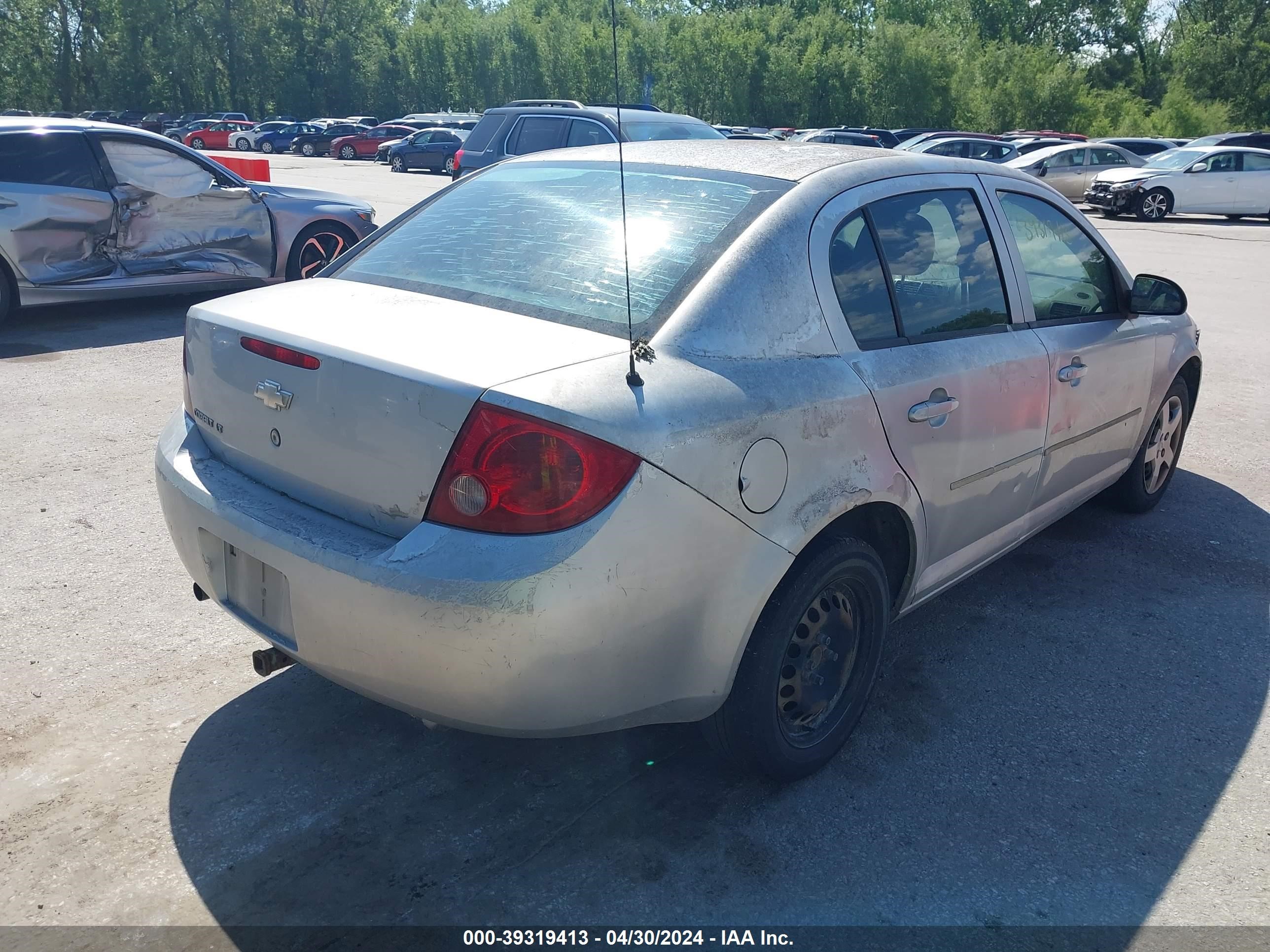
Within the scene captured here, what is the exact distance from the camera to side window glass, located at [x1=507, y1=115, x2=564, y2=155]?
12.7 metres

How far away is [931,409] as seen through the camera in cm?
316

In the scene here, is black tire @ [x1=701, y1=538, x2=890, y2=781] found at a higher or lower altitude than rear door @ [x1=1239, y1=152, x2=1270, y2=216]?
lower

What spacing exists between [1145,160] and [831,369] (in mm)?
23975

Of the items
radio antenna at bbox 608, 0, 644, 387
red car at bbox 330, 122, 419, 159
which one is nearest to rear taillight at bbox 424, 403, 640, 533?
radio antenna at bbox 608, 0, 644, 387

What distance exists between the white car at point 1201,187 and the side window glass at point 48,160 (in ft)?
63.2

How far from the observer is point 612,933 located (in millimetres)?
2467

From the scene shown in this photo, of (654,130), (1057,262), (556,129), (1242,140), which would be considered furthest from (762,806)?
(1242,140)

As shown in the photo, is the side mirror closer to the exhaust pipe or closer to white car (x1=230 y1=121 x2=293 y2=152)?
the exhaust pipe

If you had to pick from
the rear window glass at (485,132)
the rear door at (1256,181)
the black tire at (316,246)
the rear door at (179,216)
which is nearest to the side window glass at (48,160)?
the rear door at (179,216)

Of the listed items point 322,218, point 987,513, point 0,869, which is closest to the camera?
point 0,869

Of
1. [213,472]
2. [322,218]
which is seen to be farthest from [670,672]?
[322,218]

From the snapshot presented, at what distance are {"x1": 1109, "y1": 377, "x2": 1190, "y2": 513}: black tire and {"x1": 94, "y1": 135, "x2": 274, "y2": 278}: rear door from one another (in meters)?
7.70

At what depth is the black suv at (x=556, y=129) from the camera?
1218 centimetres

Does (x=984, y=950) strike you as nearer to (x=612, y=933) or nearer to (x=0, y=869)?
(x=612, y=933)
